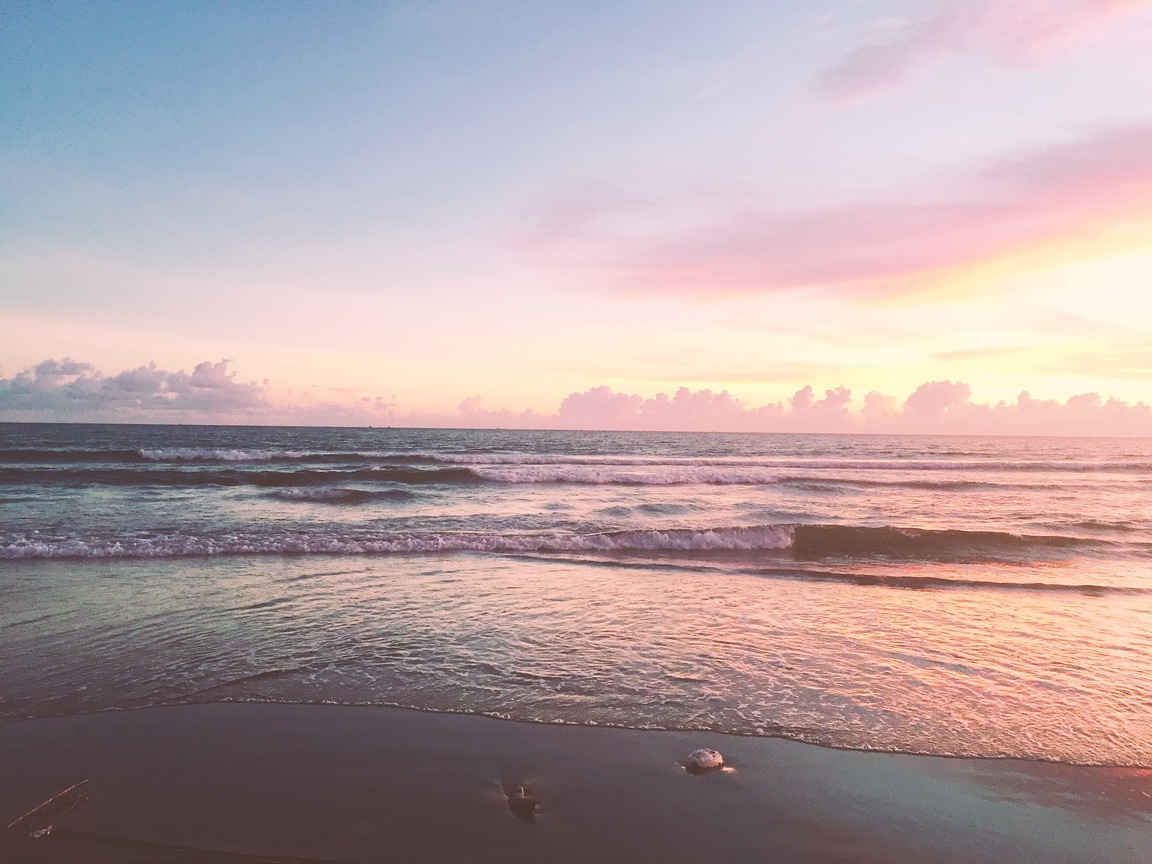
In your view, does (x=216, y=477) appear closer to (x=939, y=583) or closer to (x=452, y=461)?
(x=452, y=461)

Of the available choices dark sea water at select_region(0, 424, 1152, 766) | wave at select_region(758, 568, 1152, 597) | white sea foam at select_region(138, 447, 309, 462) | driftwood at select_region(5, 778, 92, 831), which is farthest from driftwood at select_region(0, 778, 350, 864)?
white sea foam at select_region(138, 447, 309, 462)

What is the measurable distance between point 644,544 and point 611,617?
683 cm

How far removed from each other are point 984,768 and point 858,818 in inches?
60.3

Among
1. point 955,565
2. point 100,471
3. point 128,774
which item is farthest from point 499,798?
point 100,471

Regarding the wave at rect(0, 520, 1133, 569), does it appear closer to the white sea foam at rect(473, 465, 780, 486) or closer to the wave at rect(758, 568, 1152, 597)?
the wave at rect(758, 568, 1152, 597)

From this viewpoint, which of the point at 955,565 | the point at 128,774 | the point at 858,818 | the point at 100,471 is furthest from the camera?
the point at 100,471

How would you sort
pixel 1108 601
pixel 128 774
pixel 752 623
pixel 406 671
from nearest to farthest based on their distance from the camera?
pixel 128 774, pixel 406 671, pixel 752 623, pixel 1108 601

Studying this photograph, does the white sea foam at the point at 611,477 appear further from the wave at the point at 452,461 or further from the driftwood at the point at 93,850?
the driftwood at the point at 93,850

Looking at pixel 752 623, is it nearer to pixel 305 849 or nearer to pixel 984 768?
pixel 984 768

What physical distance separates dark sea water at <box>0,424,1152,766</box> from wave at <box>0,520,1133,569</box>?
0.30 feet

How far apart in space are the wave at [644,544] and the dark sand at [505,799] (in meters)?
8.72

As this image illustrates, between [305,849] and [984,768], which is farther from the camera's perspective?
[984,768]

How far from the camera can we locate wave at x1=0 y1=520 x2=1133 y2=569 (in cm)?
1345

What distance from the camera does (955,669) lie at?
23.9 ft
